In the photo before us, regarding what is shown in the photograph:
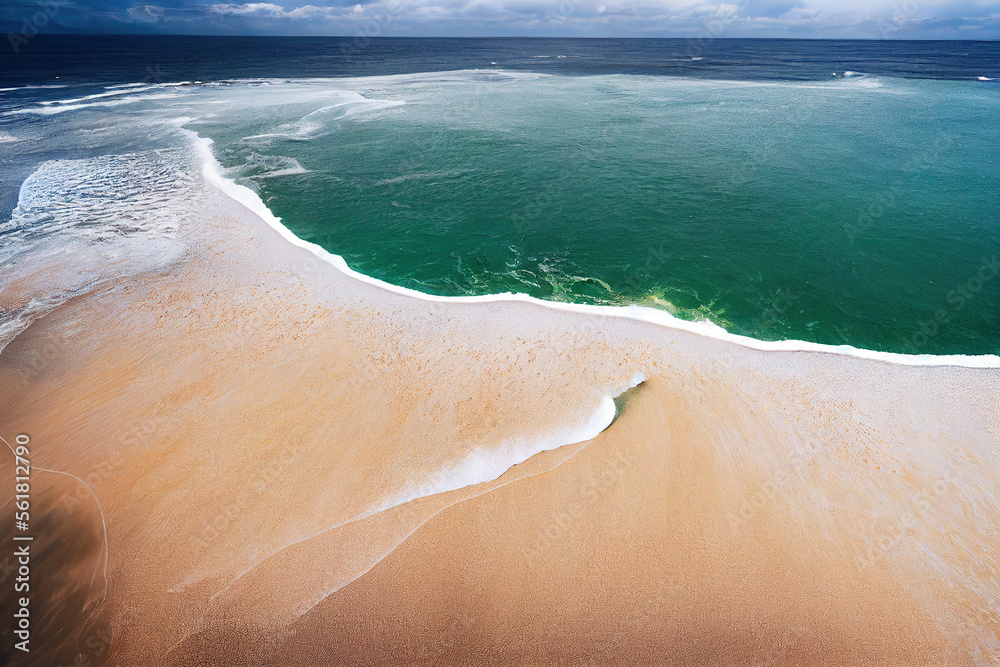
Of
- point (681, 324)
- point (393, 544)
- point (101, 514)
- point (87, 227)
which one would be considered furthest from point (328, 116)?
point (393, 544)

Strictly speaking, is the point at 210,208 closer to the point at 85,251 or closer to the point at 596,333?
the point at 85,251

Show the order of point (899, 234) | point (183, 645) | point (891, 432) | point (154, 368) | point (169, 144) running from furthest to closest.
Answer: point (169, 144) < point (899, 234) < point (154, 368) < point (891, 432) < point (183, 645)

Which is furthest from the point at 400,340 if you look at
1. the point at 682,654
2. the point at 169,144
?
the point at 169,144

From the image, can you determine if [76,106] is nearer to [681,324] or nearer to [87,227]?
[87,227]

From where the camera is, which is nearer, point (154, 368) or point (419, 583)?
point (419, 583)

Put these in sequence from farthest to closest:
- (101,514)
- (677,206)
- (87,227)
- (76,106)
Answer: (76,106) < (677,206) < (87,227) < (101,514)

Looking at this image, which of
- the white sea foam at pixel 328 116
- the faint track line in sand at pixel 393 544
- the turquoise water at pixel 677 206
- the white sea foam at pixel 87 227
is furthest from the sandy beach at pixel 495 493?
the white sea foam at pixel 328 116
